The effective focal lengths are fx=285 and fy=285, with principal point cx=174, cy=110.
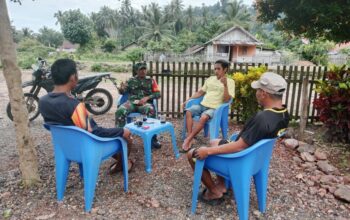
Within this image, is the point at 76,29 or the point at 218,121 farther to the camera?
the point at 76,29

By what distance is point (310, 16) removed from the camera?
13.6ft

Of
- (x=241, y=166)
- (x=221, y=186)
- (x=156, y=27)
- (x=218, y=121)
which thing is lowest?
(x=221, y=186)

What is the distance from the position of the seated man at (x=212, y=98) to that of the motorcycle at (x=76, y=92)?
8.17 feet

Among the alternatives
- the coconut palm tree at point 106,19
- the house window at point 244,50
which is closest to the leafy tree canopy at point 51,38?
the coconut palm tree at point 106,19

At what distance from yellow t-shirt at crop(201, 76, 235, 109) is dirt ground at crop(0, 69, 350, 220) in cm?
104

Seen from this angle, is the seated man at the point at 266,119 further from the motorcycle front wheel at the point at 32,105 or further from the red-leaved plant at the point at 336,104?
the motorcycle front wheel at the point at 32,105

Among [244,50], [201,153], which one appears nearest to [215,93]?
[201,153]

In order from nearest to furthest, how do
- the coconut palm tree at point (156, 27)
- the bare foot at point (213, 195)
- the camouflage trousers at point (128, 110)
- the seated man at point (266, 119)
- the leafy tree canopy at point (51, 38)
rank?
the seated man at point (266, 119), the bare foot at point (213, 195), the camouflage trousers at point (128, 110), the coconut palm tree at point (156, 27), the leafy tree canopy at point (51, 38)

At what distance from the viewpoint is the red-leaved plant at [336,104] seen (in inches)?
168

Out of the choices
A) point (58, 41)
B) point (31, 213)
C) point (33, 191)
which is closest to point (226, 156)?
point (31, 213)

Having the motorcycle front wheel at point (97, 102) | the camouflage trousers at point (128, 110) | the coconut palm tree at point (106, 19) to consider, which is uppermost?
the coconut palm tree at point (106, 19)

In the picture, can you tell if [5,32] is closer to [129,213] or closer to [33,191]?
[33,191]

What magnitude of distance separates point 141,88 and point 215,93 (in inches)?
48.4

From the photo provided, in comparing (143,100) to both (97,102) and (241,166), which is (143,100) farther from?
(241,166)
